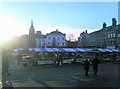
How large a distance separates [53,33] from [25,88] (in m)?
123

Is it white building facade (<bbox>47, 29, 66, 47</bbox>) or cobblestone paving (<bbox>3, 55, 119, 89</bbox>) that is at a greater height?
white building facade (<bbox>47, 29, 66, 47</bbox>)

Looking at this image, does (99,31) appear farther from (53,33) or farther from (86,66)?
(86,66)

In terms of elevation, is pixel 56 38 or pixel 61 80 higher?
pixel 56 38

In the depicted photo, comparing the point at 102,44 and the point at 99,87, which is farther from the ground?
the point at 102,44

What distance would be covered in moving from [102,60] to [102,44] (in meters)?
48.3

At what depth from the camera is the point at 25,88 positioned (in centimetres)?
1381

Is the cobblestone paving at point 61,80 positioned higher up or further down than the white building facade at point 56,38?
further down

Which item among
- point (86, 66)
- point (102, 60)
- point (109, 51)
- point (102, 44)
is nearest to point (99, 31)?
point (102, 44)

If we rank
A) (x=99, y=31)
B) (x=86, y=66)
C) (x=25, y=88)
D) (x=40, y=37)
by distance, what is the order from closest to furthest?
(x=25, y=88)
(x=86, y=66)
(x=99, y=31)
(x=40, y=37)

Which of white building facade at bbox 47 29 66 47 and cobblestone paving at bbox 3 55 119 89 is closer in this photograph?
cobblestone paving at bbox 3 55 119 89

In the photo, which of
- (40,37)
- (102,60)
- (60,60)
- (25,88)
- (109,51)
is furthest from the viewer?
(40,37)

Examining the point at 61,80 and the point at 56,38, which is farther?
the point at 56,38

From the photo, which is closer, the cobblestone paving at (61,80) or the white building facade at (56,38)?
the cobblestone paving at (61,80)

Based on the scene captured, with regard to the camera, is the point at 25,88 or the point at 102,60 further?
the point at 102,60
